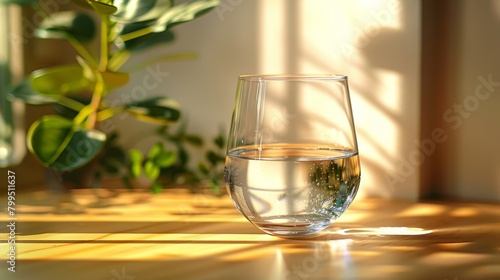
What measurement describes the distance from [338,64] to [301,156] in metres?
0.36

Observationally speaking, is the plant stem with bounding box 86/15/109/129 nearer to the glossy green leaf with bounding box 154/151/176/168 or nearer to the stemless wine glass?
the glossy green leaf with bounding box 154/151/176/168

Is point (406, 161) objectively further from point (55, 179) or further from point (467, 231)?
point (55, 179)

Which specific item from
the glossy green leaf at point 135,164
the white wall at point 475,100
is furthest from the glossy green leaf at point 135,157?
the white wall at point 475,100

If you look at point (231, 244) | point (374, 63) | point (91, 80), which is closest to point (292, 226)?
point (231, 244)

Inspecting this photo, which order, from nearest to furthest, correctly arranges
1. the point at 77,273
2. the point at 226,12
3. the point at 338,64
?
the point at 77,273
the point at 338,64
the point at 226,12

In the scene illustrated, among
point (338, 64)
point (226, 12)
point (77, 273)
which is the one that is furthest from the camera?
point (226, 12)

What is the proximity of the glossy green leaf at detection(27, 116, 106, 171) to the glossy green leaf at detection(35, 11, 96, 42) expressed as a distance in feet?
0.55

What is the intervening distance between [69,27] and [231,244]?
541 mm

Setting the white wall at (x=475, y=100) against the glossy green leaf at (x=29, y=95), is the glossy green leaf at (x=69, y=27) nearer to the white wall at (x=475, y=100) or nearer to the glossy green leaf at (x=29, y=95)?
the glossy green leaf at (x=29, y=95)

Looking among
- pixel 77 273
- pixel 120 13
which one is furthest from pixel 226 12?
pixel 77 273

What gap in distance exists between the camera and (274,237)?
0.87 metres

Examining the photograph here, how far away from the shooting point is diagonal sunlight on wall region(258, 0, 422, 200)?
1.07 meters

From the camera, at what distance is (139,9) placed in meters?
1.08

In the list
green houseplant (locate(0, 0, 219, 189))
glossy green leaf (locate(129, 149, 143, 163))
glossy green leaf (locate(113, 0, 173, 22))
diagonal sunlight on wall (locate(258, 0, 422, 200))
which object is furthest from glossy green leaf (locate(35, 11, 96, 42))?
diagonal sunlight on wall (locate(258, 0, 422, 200))
